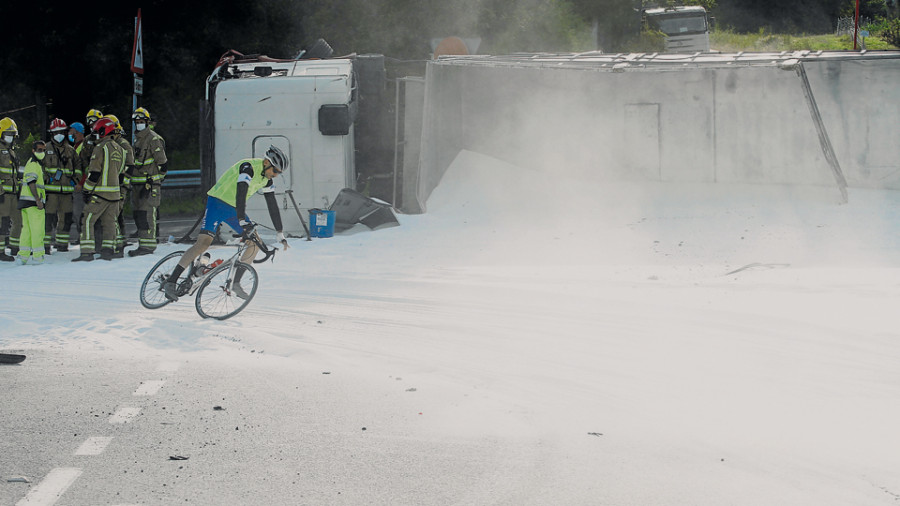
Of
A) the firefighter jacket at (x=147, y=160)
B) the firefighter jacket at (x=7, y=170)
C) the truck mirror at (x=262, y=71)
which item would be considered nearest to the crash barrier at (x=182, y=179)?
the truck mirror at (x=262, y=71)

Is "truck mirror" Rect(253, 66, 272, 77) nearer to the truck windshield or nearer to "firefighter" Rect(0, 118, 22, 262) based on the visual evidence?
"firefighter" Rect(0, 118, 22, 262)

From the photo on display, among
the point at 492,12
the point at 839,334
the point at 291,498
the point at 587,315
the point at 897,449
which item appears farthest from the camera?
the point at 492,12

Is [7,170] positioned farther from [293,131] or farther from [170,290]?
[170,290]

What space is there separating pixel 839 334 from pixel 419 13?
19971 mm

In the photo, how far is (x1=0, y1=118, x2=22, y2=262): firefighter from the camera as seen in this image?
14.0 m

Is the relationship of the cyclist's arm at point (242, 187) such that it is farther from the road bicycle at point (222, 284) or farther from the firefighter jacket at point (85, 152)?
the firefighter jacket at point (85, 152)

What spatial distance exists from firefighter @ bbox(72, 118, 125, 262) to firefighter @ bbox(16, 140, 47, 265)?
0.52 meters

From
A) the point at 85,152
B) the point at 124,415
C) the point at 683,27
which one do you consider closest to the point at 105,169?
the point at 85,152

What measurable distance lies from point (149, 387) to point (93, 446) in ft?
4.53

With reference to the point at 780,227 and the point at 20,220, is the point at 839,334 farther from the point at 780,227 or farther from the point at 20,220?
the point at 20,220

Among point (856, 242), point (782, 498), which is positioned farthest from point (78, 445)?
point (856, 242)

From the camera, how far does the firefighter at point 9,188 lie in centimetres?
1403

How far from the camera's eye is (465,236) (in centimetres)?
1554

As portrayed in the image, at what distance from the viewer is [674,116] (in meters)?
17.2
